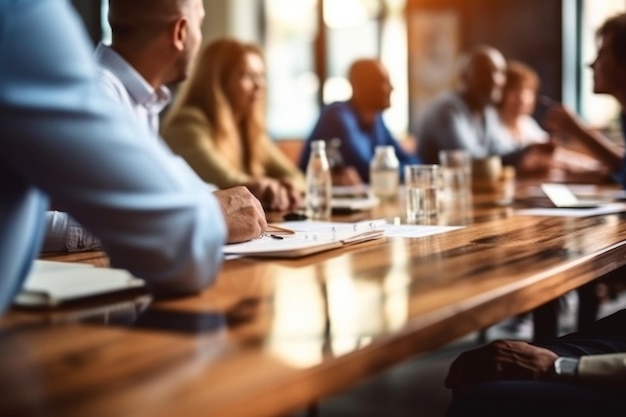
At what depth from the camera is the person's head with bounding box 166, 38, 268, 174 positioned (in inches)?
134

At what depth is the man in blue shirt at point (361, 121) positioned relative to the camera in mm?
4152

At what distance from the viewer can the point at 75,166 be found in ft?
3.09

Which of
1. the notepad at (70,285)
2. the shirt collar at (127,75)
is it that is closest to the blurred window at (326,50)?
the shirt collar at (127,75)

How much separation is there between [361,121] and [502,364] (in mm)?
3039

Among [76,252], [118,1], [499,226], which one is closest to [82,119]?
[76,252]

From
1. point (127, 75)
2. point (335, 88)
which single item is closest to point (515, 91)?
point (335, 88)

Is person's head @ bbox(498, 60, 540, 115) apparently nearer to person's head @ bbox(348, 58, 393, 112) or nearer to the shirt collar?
person's head @ bbox(348, 58, 393, 112)

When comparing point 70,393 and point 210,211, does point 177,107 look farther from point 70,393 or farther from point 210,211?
point 70,393

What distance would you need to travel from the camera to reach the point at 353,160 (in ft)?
13.6

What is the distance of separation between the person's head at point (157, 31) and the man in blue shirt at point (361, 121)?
211 centimetres

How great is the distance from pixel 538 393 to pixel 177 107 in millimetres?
2338

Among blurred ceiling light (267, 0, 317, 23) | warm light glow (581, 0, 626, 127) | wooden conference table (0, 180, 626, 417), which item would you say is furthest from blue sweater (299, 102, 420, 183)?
blurred ceiling light (267, 0, 317, 23)

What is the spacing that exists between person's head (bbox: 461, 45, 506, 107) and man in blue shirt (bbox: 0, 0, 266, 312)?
3.87 metres

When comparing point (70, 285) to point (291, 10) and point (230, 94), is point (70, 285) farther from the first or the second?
point (291, 10)
